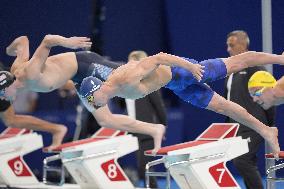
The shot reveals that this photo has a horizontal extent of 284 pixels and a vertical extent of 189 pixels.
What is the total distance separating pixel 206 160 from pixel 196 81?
3.44 ft

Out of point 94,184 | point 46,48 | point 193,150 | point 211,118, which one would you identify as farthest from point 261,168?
point 46,48

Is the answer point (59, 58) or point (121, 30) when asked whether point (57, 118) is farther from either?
point (59, 58)

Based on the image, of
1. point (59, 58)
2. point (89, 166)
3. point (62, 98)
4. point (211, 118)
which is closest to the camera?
point (59, 58)

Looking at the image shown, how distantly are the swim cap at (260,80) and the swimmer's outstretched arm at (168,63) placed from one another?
0.69 meters

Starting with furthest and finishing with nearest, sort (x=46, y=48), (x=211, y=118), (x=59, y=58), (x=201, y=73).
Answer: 1. (x=211, y=118)
2. (x=59, y=58)
3. (x=46, y=48)
4. (x=201, y=73)

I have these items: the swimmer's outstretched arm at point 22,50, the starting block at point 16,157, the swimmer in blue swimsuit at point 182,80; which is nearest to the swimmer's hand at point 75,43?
the swimmer in blue swimsuit at point 182,80

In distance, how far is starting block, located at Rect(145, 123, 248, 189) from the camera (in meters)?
8.18

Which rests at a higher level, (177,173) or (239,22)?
(239,22)

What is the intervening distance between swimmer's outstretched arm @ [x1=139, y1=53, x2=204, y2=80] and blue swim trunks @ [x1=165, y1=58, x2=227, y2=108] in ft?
1.21

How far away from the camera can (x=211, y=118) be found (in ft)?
39.9

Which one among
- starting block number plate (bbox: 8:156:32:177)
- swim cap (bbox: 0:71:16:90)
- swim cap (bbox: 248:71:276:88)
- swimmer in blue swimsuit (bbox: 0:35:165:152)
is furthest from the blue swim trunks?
starting block number plate (bbox: 8:156:32:177)

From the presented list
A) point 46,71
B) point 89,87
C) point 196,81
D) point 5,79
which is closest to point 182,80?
point 196,81

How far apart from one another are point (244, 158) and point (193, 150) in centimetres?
55

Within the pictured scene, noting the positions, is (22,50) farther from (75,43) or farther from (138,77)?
(138,77)
